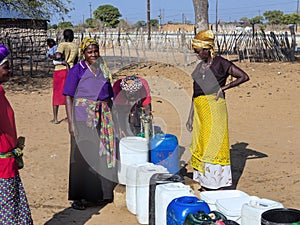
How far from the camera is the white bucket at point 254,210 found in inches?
114

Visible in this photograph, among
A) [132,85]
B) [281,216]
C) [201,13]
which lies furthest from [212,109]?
[201,13]

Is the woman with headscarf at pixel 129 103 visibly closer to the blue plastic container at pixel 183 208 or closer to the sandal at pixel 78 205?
the sandal at pixel 78 205

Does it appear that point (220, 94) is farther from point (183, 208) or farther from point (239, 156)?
point (239, 156)

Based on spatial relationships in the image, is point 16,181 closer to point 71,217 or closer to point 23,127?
point 71,217

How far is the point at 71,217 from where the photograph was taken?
441cm

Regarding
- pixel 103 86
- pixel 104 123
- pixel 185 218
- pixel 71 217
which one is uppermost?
pixel 103 86

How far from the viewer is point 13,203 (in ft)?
10.8

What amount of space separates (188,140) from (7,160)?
4.21 meters

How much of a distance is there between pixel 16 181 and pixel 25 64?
17646 millimetres

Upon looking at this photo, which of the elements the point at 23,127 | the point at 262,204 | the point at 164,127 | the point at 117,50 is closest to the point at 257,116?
the point at 164,127

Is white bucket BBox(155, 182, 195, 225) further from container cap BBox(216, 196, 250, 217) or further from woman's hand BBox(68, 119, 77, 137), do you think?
woman's hand BBox(68, 119, 77, 137)

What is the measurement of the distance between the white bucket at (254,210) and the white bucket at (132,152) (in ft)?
5.31

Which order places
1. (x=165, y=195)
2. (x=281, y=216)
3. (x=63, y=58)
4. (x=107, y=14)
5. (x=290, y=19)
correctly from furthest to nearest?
1. (x=107, y=14)
2. (x=290, y=19)
3. (x=63, y=58)
4. (x=165, y=195)
5. (x=281, y=216)

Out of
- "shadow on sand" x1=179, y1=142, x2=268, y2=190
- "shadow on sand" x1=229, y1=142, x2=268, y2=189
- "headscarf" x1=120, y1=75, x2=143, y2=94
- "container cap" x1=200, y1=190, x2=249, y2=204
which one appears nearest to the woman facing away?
"shadow on sand" x1=179, y1=142, x2=268, y2=190
